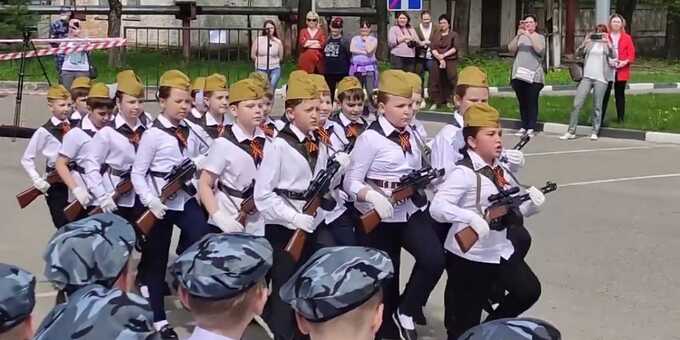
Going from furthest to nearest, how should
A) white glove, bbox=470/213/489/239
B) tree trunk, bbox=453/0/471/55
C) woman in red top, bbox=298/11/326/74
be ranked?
tree trunk, bbox=453/0/471/55 → woman in red top, bbox=298/11/326/74 → white glove, bbox=470/213/489/239

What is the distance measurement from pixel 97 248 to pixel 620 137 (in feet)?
48.5

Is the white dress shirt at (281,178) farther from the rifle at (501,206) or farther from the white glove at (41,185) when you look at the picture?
the white glove at (41,185)

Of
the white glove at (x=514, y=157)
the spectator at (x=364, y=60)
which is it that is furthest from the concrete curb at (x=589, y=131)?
the white glove at (x=514, y=157)

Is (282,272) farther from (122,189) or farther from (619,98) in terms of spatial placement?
(619,98)

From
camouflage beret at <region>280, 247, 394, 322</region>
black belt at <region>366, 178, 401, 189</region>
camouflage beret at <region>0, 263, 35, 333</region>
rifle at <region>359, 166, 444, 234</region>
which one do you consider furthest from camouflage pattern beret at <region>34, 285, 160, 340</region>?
black belt at <region>366, 178, 401, 189</region>

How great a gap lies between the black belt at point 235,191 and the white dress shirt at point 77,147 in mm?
1329

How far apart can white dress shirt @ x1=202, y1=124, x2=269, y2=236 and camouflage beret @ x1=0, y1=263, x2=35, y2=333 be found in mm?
3307

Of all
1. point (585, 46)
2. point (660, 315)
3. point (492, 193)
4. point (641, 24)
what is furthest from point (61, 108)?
point (641, 24)

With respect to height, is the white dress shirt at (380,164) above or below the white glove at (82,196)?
above

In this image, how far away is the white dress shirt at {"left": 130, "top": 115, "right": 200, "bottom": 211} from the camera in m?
7.17

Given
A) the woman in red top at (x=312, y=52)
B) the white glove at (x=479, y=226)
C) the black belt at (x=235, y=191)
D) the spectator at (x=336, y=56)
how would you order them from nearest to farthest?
the white glove at (x=479, y=226) → the black belt at (x=235, y=191) → the spectator at (x=336, y=56) → the woman in red top at (x=312, y=52)

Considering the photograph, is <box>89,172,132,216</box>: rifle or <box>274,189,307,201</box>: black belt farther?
<box>89,172,132,216</box>: rifle

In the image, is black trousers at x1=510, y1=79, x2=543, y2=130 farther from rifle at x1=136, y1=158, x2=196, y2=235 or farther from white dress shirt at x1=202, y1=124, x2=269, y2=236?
white dress shirt at x1=202, y1=124, x2=269, y2=236

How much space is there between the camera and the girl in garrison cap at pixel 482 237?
6230 millimetres
